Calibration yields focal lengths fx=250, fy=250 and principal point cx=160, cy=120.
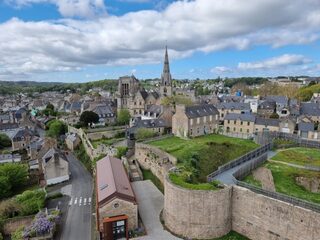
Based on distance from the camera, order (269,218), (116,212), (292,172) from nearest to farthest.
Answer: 1. (269,218)
2. (116,212)
3. (292,172)

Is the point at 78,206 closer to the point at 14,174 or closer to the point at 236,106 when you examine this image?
the point at 14,174

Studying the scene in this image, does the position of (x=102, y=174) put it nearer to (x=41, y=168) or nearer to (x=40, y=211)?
(x=40, y=211)

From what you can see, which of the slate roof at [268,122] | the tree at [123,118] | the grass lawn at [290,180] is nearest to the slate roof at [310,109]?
the slate roof at [268,122]

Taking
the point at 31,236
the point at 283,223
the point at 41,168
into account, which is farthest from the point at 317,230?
the point at 41,168

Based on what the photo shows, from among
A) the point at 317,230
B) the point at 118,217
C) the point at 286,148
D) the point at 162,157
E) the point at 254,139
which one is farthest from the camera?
the point at 254,139

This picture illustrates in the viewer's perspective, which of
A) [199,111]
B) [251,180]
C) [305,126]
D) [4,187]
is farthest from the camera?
[199,111]

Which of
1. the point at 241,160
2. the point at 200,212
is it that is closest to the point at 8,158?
the point at 200,212

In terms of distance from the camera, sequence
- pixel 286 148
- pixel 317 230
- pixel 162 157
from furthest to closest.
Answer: pixel 286 148 < pixel 162 157 < pixel 317 230

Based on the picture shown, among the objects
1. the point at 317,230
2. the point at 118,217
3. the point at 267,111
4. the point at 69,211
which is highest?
the point at 267,111
